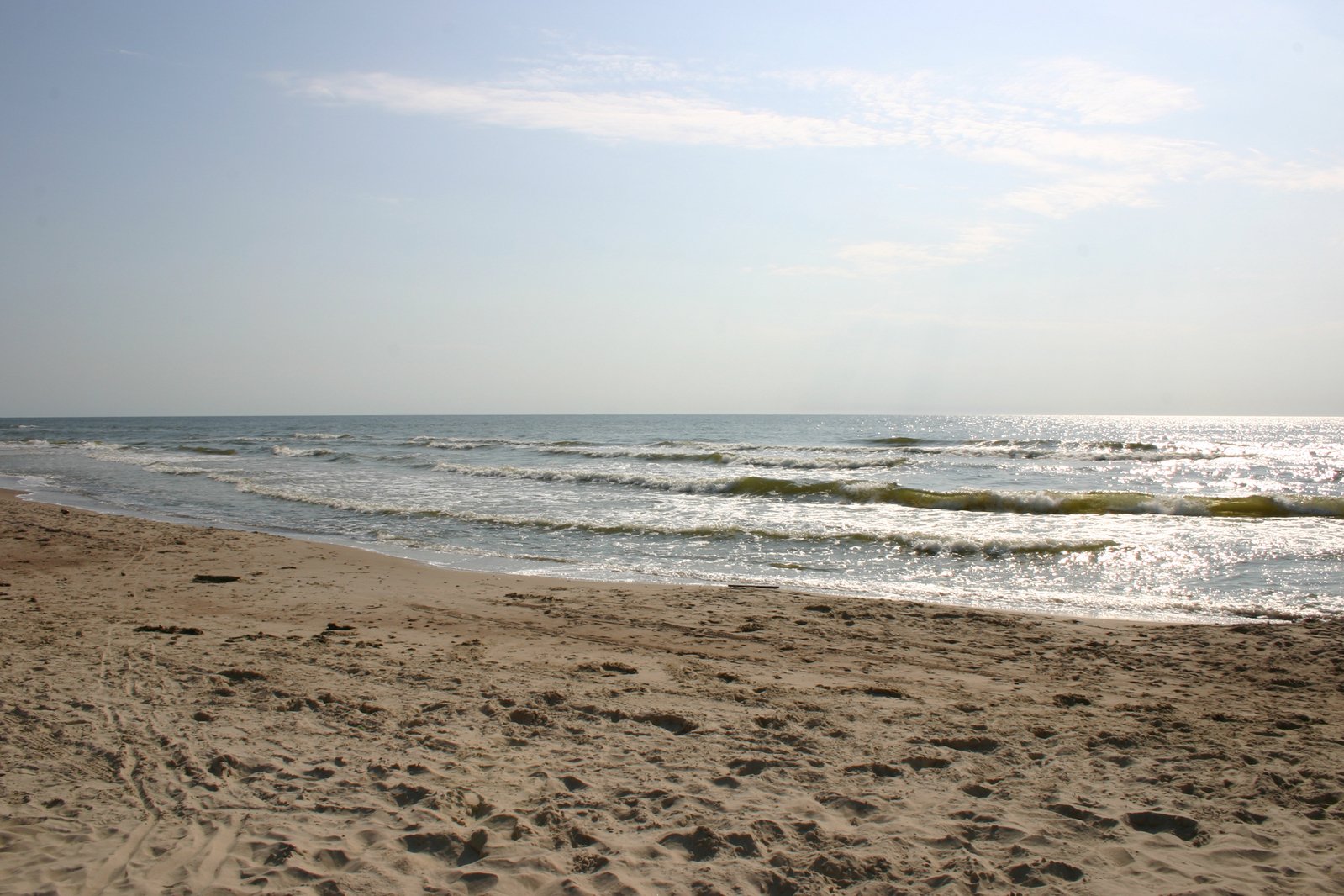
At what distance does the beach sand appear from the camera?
129 inches

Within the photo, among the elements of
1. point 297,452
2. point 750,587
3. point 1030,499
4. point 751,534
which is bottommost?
point 750,587

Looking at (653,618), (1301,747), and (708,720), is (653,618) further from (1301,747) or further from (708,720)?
(1301,747)

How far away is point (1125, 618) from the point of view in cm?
859

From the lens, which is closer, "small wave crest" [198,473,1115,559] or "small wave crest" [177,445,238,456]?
"small wave crest" [198,473,1115,559]

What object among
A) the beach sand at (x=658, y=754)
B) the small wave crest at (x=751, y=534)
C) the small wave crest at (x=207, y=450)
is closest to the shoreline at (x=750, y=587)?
the beach sand at (x=658, y=754)

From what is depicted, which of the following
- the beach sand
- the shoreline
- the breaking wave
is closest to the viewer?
the beach sand

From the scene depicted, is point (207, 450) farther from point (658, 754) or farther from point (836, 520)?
point (658, 754)

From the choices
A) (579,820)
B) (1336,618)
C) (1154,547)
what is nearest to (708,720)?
(579,820)

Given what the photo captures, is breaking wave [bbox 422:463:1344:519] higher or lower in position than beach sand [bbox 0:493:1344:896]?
higher

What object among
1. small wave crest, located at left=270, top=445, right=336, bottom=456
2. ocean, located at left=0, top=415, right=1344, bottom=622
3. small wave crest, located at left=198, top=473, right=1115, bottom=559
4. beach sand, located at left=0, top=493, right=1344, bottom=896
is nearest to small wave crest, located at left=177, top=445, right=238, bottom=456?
small wave crest, located at left=270, top=445, right=336, bottom=456

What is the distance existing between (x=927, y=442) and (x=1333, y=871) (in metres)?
52.6

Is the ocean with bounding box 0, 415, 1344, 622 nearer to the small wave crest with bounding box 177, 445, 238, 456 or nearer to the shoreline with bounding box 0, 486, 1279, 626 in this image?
the shoreline with bounding box 0, 486, 1279, 626

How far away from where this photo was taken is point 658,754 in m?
4.42

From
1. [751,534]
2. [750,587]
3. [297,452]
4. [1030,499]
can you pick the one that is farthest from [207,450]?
[750,587]
